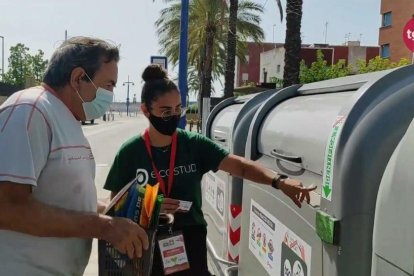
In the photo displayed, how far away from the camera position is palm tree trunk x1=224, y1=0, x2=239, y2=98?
19344mm

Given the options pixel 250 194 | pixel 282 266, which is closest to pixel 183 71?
pixel 250 194

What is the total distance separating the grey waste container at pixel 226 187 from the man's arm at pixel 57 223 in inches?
85.4

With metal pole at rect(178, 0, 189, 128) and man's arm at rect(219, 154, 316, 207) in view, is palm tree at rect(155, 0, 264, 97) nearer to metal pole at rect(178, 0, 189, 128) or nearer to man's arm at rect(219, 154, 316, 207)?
metal pole at rect(178, 0, 189, 128)

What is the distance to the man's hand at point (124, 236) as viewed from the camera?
1.86 m

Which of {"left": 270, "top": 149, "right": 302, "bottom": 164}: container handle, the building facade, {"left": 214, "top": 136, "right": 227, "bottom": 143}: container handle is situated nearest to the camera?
{"left": 270, "top": 149, "right": 302, "bottom": 164}: container handle

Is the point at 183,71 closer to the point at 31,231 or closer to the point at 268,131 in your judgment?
the point at 268,131

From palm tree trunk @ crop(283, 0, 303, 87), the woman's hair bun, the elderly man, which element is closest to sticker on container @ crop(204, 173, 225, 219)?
the woman's hair bun

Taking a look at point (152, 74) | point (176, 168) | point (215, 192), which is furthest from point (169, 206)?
point (215, 192)

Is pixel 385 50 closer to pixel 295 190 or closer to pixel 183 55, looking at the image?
pixel 183 55

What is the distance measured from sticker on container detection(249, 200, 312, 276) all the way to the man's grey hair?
1.15 m

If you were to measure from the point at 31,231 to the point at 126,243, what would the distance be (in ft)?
1.05

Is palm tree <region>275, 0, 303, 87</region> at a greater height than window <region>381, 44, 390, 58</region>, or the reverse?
window <region>381, 44, 390, 58</region>

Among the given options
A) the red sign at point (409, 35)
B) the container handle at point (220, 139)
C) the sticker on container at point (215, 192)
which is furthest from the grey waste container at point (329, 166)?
the red sign at point (409, 35)

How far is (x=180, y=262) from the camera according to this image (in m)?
2.96
